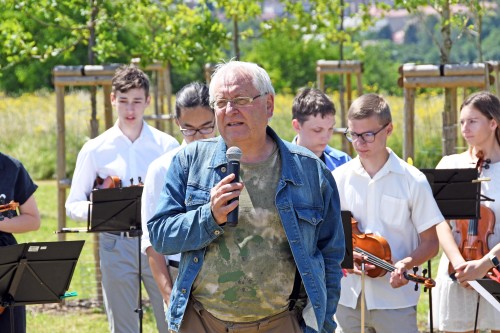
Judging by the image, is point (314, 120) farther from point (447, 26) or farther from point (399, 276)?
point (447, 26)

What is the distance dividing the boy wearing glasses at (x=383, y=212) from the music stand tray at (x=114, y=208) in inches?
55.8

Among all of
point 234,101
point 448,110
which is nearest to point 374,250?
point 234,101

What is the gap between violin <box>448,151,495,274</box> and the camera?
6.66 m

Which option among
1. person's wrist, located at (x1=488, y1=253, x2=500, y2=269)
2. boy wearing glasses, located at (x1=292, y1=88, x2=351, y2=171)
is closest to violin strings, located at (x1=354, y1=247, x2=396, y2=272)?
person's wrist, located at (x1=488, y1=253, x2=500, y2=269)

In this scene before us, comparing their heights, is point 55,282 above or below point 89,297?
above

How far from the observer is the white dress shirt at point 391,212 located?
244 inches

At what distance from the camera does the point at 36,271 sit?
5762 millimetres

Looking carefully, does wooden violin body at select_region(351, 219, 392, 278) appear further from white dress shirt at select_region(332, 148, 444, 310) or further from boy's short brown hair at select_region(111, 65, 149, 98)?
boy's short brown hair at select_region(111, 65, 149, 98)

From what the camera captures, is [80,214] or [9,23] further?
[9,23]

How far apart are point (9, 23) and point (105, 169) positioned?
3818mm

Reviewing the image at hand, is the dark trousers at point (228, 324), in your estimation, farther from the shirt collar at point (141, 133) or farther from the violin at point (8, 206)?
the shirt collar at point (141, 133)

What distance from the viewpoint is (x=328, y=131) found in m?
7.04

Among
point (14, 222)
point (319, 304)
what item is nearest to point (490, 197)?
point (319, 304)

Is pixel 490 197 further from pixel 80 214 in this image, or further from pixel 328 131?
pixel 80 214
